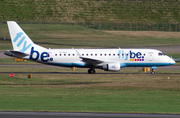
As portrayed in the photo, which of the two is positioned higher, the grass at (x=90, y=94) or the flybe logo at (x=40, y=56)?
the flybe logo at (x=40, y=56)

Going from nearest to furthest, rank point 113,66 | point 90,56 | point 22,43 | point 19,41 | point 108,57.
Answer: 1. point 113,66
2. point 108,57
3. point 90,56
4. point 22,43
5. point 19,41

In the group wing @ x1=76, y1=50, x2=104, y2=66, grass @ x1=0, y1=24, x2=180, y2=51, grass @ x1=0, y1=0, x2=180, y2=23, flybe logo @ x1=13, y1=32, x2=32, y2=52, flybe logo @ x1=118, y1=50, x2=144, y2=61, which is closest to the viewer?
wing @ x1=76, y1=50, x2=104, y2=66

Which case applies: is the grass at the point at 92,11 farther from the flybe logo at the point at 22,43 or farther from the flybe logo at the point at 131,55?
the flybe logo at the point at 22,43

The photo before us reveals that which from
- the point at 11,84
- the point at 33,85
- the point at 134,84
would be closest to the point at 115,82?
the point at 134,84

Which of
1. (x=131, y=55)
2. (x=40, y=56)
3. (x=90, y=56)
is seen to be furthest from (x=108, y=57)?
(x=40, y=56)

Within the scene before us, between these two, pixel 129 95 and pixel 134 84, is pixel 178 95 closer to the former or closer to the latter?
pixel 129 95

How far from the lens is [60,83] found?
41.1 meters

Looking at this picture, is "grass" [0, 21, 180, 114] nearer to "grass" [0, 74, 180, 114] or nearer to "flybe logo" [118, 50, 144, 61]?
"grass" [0, 74, 180, 114]

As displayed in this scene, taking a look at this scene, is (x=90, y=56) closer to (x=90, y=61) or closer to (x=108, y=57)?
(x=90, y=61)

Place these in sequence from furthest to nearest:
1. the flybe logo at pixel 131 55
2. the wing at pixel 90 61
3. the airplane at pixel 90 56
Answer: the airplane at pixel 90 56 < the flybe logo at pixel 131 55 < the wing at pixel 90 61

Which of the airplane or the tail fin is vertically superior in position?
the tail fin

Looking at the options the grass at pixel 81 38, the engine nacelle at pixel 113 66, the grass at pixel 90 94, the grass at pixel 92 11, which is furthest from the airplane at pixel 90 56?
the grass at pixel 92 11

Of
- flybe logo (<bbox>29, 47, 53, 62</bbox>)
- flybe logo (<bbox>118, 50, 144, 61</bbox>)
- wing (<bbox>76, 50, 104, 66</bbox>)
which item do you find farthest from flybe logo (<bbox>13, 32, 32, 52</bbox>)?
flybe logo (<bbox>118, 50, 144, 61</bbox>)

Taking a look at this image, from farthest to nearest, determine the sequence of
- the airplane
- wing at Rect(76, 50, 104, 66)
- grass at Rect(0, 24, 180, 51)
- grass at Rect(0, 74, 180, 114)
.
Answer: grass at Rect(0, 24, 180, 51), the airplane, wing at Rect(76, 50, 104, 66), grass at Rect(0, 74, 180, 114)
